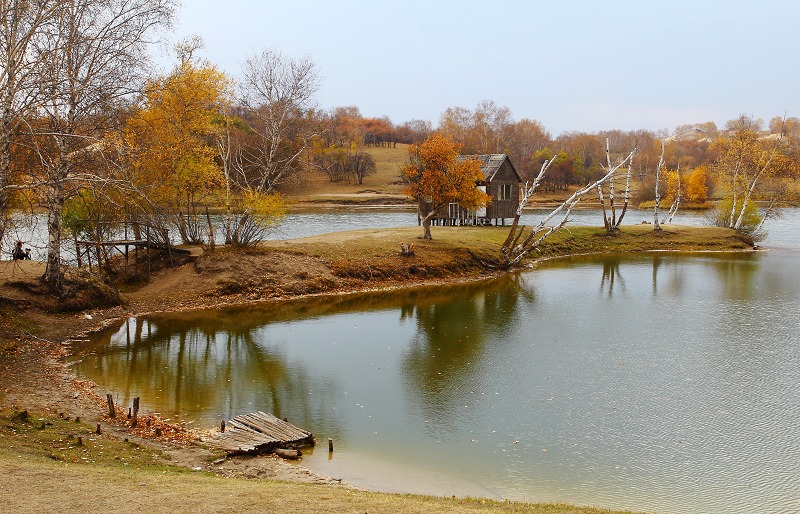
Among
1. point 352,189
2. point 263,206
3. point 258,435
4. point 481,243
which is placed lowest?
point 258,435

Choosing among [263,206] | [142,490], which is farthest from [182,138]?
[142,490]

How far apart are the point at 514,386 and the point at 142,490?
37.9 ft

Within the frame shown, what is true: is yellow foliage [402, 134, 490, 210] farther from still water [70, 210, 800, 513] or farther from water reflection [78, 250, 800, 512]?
still water [70, 210, 800, 513]

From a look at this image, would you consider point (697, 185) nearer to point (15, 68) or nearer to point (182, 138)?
point (182, 138)

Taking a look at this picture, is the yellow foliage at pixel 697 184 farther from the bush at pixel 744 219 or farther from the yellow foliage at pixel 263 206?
the yellow foliage at pixel 263 206

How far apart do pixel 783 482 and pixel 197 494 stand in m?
11.0

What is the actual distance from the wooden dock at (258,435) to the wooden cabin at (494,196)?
40.3m

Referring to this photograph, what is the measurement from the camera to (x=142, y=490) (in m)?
9.79

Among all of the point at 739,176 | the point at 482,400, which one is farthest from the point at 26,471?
the point at 739,176

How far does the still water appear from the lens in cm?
1309

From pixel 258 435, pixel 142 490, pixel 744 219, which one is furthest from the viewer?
pixel 744 219

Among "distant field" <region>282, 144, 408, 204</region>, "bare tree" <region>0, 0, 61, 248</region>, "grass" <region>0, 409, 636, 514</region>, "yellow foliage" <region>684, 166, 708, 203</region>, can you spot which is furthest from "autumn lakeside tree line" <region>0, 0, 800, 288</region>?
"distant field" <region>282, 144, 408, 204</region>

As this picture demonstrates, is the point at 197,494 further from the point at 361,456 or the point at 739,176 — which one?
the point at 739,176

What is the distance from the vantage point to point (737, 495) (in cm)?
1228
